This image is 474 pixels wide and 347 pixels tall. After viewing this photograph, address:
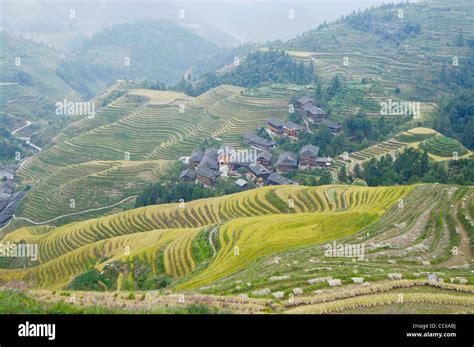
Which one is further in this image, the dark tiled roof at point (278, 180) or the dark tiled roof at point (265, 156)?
the dark tiled roof at point (265, 156)

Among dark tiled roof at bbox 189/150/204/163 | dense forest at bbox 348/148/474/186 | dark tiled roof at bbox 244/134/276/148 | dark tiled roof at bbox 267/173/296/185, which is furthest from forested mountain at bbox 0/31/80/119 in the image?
dense forest at bbox 348/148/474/186

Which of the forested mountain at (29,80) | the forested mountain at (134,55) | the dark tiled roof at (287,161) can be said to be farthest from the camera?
the forested mountain at (134,55)

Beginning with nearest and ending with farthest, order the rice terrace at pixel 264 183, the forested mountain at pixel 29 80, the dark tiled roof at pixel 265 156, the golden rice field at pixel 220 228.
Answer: the rice terrace at pixel 264 183, the golden rice field at pixel 220 228, the dark tiled roof at pixel 265 156, the forested mountain at pixel 29 80

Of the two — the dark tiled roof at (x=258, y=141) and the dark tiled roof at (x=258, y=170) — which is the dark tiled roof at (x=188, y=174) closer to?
the dark tiled roof at (x=258, y=170)

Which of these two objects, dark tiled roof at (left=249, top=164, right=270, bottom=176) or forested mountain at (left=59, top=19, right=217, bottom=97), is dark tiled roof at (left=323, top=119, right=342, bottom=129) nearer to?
dark tiled roof at (left=249, top=164, right=270, bottom=176)

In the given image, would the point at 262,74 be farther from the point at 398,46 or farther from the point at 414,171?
the point at 414,171

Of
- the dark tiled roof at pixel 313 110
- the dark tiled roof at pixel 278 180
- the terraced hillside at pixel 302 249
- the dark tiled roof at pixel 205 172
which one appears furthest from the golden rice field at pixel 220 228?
the dark tiled roof at pixel 313 110

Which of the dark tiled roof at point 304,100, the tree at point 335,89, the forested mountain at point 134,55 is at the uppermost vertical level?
the forested mountain at point 134,55
